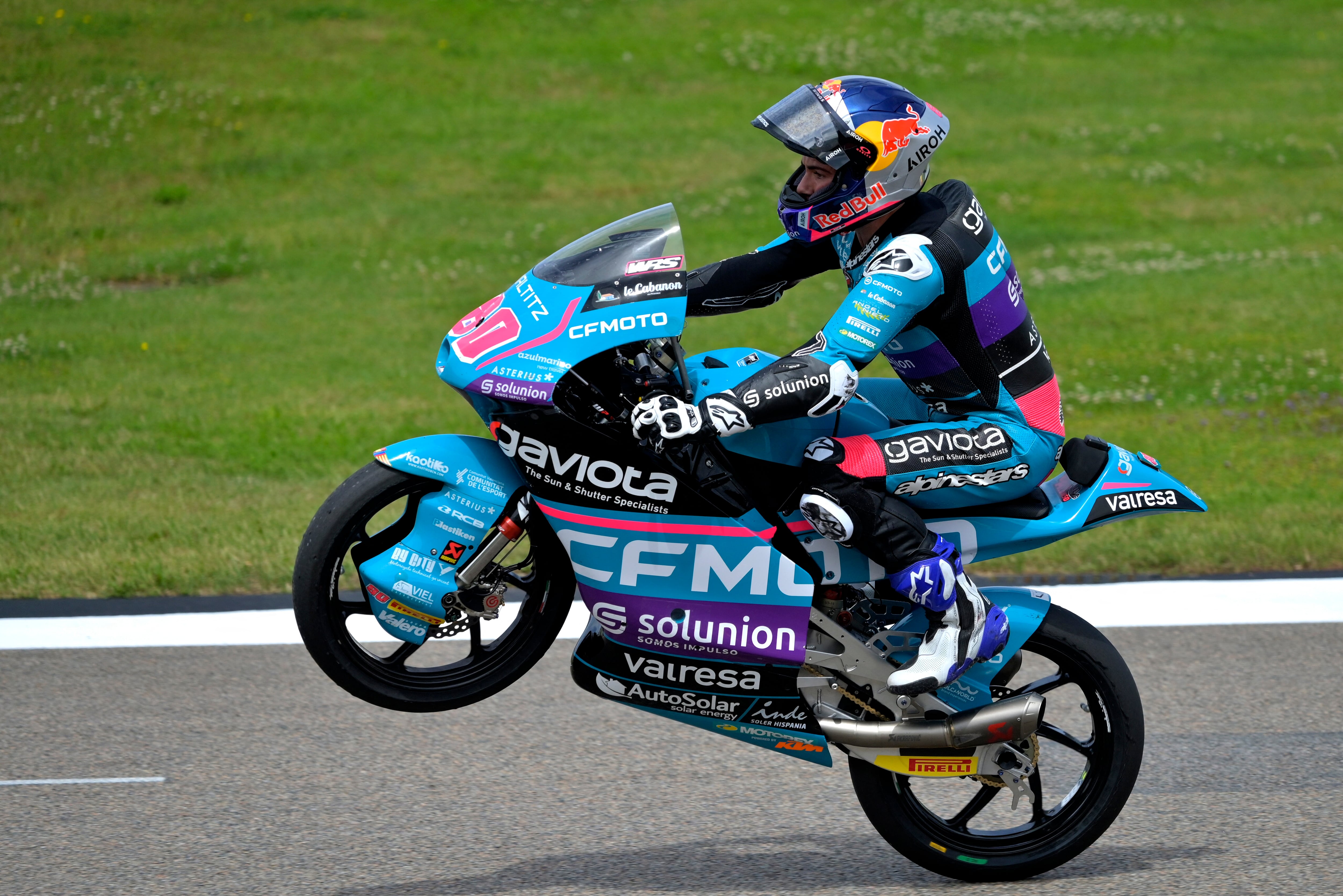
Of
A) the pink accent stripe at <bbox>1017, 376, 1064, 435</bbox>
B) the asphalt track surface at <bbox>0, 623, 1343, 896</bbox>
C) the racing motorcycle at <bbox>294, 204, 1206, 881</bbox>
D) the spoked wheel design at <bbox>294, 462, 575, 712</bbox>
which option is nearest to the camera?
the racing motorcycle at <bbox>294, 204, 1206, 881</bbox>

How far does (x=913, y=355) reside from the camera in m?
4.08

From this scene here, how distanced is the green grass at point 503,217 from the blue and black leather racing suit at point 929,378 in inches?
135

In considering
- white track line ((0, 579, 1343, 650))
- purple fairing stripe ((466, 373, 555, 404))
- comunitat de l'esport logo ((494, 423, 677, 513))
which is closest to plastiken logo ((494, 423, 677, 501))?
comunitat de l'esport logo ((494, 423, 677, 513))

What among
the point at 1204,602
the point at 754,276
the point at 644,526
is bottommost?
the point at 1204,602

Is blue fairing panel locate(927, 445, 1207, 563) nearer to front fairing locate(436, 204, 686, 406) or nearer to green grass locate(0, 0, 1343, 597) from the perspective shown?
front fairing locate(436, 204, 686, 406)

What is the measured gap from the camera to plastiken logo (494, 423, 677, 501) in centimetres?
391

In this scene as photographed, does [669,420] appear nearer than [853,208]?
Yes

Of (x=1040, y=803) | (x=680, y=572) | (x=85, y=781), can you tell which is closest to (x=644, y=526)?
(x=680, y=572)

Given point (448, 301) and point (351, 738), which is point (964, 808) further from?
point (448, 301)

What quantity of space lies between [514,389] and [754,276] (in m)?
0.93

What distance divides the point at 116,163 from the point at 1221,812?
17157mm

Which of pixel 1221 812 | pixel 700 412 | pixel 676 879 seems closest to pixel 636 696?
pixel 676 879

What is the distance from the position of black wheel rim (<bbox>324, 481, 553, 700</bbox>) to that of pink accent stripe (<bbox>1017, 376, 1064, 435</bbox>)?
55.4 inches

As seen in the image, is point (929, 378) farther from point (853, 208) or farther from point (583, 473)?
point (583, 473)
